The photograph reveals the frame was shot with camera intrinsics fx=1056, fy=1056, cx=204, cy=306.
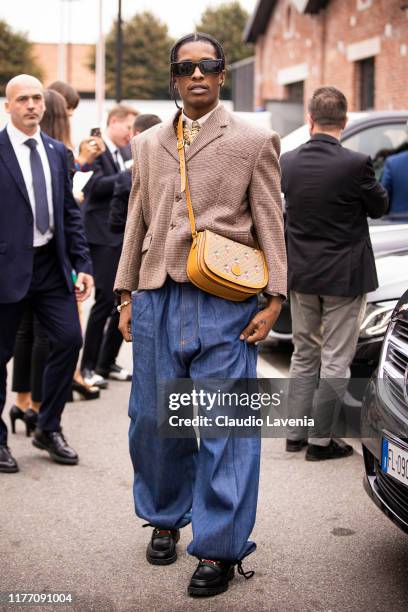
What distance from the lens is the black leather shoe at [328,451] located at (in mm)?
5980

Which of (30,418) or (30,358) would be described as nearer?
(30,418)

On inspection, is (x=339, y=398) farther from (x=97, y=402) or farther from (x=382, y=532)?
(x=97, y=402)

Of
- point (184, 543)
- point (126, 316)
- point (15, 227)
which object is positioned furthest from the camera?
point (15, 227)

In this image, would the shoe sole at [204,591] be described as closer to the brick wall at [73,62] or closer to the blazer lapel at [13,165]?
the blazer lapel at [13,165]

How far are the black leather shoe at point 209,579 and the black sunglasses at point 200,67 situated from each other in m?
1.84

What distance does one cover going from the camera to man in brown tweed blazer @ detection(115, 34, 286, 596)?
396 cm

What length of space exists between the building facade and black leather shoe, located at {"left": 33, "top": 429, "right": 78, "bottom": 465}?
1608 cm

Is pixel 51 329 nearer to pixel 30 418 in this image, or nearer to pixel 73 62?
pixel 30 418

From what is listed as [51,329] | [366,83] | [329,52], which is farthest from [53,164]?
[329,52]

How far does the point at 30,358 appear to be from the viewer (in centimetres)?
668

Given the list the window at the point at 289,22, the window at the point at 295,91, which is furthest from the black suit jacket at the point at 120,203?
the window at the point at 289,22

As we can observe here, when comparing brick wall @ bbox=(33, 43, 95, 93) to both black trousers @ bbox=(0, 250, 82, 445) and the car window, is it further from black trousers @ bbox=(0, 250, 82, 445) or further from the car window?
black trousers @ bbox=(0, 250, 82, 445)

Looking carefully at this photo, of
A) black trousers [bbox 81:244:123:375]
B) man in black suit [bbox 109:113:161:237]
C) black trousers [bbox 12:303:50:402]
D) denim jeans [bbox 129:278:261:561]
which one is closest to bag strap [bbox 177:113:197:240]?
denim jeans [bbox 129:278:261:561]

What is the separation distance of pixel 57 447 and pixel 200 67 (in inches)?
106
